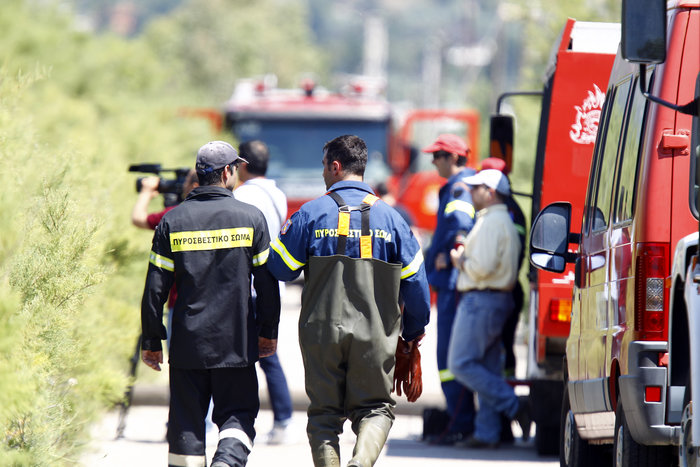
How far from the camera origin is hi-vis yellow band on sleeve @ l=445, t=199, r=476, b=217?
9.02 metres

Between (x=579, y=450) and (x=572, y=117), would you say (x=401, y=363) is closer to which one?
(x=579, y=450)

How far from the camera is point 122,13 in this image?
527 feet

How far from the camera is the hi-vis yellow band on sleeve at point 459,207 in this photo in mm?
9016

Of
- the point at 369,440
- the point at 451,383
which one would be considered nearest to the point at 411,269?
the point at 369,440

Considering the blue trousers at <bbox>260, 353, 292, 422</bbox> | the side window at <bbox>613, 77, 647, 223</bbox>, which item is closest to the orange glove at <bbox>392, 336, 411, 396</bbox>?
the side window at <bbox>613, 77, 647, 223</bbox>

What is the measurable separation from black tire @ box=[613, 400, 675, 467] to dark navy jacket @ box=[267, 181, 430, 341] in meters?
1.33

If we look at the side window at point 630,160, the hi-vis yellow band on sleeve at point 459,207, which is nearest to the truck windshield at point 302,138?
the hi-vis yellow band on sleeve at point 459,207

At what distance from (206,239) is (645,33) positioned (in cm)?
237

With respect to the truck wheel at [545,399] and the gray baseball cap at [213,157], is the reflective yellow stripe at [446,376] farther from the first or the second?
the gray baseball cap at [213,157]

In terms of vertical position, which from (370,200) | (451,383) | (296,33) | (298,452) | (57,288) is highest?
(296,33)

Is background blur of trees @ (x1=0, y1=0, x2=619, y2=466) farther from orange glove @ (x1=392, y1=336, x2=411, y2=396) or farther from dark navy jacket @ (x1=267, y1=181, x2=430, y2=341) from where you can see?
orange glove @ (x1=392, y1=336, x2=411, y2=396)

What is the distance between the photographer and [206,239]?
619cm

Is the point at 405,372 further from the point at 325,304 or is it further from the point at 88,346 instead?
the point at 88,346

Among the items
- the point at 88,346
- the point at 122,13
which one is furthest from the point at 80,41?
the point at 122,13
